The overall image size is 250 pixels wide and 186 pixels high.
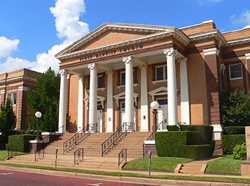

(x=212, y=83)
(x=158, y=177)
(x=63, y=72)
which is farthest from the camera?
(x=63, y=72)

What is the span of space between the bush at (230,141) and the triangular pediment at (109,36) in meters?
11.3

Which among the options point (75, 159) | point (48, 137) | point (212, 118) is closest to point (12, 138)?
point (48, 137)

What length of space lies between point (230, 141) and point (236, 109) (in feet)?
12.6

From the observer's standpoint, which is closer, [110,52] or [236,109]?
[236,109]

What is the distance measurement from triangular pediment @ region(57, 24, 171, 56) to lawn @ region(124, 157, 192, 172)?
13.4m

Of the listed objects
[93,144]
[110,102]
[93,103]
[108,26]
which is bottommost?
[93,144]

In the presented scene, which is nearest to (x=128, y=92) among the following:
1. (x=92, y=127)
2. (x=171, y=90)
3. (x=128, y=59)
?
(x=128, y=59)

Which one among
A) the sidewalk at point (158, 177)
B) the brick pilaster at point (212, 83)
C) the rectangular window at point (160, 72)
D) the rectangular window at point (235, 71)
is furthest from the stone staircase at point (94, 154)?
the rectangular window at point (235, 71)

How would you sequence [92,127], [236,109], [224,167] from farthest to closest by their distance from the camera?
1. [92,127]
2. [236,109]
3. [224,167]

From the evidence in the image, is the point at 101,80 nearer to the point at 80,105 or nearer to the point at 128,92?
the point at 80,105

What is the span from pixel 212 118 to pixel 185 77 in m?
4.52

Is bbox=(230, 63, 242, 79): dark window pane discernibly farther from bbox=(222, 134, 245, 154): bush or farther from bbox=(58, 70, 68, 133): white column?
bbox=(58, 70, 68, 133): white column

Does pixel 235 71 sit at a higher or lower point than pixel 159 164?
higher

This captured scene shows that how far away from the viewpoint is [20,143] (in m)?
30.8
